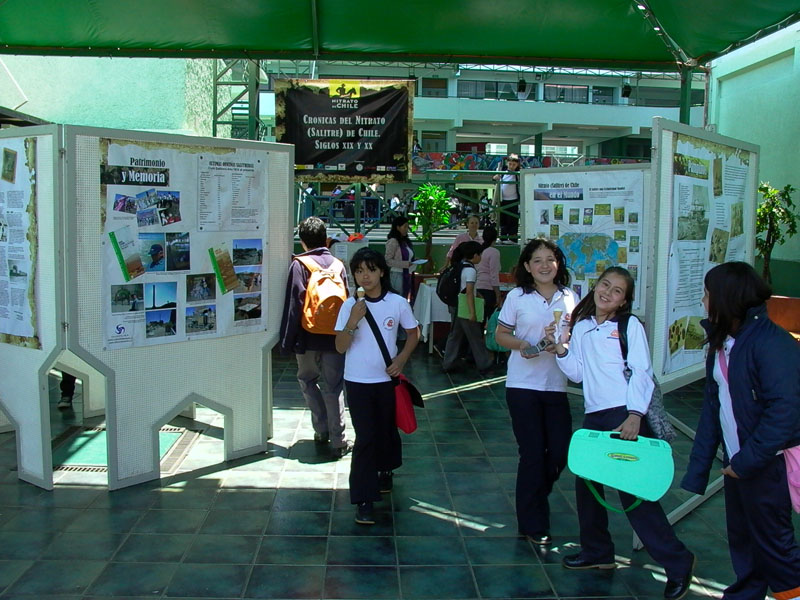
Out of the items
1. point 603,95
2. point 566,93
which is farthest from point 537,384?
point 603,95

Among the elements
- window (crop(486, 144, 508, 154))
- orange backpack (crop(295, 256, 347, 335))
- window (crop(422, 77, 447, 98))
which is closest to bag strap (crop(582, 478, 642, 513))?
orange backpack (crop(295, 256, 347, 335))

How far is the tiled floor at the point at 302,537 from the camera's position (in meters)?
3.52

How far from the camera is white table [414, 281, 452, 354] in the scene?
9305 millimetres

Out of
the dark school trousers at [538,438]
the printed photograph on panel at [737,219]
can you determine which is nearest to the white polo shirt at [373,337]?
the dark school trousers at [538,438]

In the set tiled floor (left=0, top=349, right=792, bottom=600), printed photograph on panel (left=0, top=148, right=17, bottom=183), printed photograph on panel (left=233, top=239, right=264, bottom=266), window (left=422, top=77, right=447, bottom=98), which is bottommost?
tiled floor (left=0, top=349, right=792, bottom=600)

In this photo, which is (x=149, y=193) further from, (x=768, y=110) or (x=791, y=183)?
(x=768, y=110)

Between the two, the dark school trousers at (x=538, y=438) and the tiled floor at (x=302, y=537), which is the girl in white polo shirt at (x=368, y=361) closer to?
the tiled floor at (x=302, y=537)

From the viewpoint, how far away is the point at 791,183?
10.4m

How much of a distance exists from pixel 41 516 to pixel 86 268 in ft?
4.77

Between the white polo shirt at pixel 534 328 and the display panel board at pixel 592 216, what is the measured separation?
1.89 m

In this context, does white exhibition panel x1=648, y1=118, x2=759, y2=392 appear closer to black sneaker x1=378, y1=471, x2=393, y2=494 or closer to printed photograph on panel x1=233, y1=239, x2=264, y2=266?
black sneaker x1=378, y1=471, x2=393, y2=494

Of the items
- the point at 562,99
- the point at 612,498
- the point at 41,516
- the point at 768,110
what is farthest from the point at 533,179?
the point at 562,99

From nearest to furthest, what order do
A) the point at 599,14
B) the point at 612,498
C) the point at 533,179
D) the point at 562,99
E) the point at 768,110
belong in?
the point at 612,498 < the point at 533,179 < the point at 599,14 < the point at 768,110 < the point at 562,99

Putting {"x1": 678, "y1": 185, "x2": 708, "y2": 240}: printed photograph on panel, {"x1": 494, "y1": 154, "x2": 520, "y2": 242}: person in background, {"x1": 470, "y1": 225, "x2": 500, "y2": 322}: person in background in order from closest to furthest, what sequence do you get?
{"x1": 678, "y1": 185, "x2": 708, "y2": 240}: printed photograph on panel < {"x1": 470, "y1": 225, "x2": 500, "y2": 322}: person in background < {"x1": 494, "y1": 154, "x2": 520, "y2": 242}: person in background
